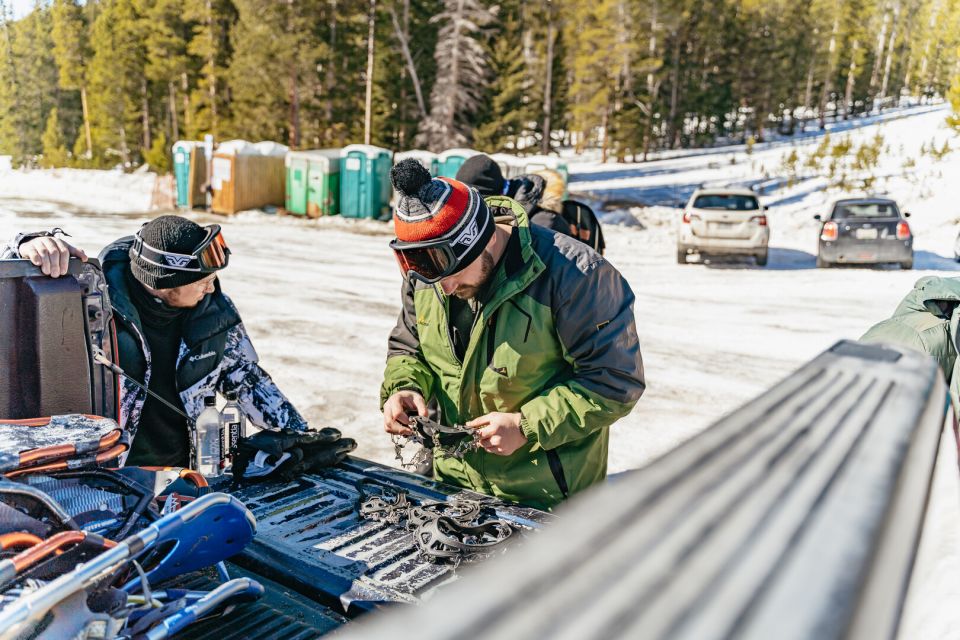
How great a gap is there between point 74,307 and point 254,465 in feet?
2.83

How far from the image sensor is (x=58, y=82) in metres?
40.6

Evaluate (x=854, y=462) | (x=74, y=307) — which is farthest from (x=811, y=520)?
(x=74, y=307)

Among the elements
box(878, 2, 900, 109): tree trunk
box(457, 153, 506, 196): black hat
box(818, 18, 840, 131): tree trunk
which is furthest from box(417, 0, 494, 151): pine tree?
box(878, 2, 900, 109): tree trunk

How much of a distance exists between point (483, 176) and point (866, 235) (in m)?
13.0

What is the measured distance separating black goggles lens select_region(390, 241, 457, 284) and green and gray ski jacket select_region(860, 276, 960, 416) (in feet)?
6.04

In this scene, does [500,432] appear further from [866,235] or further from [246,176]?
[246,176]

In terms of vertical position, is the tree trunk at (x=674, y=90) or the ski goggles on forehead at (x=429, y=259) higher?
the tree trunk at (x=674, y=90)

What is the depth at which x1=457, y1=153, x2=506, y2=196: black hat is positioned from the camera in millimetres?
5098

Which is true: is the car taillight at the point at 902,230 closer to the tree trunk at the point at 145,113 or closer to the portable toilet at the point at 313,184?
the portable toilet at the point at 313,184

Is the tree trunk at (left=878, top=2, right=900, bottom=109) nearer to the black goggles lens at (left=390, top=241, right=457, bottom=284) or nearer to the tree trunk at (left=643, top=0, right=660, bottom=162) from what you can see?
the tree trunk at (left=643, top=0, right=660, bottom=162)

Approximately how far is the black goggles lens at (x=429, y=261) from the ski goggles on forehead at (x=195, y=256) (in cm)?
89

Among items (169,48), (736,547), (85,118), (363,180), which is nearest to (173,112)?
(169,48)

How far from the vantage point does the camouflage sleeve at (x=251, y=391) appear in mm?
3336

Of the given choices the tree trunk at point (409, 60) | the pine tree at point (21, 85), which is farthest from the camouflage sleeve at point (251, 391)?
the tree trunk at point (409, 60)
